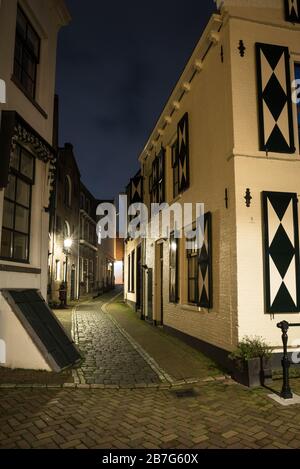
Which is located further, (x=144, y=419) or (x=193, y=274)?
(x=193, y=274)

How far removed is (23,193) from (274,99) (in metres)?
5.27

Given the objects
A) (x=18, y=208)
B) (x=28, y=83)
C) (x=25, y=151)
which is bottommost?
(x=18, y=208)

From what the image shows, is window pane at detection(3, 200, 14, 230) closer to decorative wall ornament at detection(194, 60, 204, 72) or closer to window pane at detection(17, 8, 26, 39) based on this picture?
window pane at detection(17, 8, 26, 39)

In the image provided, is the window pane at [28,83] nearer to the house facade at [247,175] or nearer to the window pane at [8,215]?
the window pane at [8,215]

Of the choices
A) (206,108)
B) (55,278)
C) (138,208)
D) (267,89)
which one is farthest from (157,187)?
(55,278)

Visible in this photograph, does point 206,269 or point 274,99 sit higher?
point 274,99

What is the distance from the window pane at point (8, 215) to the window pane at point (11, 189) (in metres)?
0.13

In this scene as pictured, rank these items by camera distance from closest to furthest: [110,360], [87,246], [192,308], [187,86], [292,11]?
[110,360], [292,11], [192,308], [187,86], [87,246]

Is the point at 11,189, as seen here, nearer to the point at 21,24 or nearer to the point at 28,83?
the point at 28,83

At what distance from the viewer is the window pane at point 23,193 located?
7139 mm

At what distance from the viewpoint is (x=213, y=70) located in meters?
7.73

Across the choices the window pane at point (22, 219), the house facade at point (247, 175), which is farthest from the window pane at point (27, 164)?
the house facade at point (247, 175)

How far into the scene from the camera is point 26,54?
7590 mm

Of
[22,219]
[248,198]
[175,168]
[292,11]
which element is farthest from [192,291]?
[292,11]
